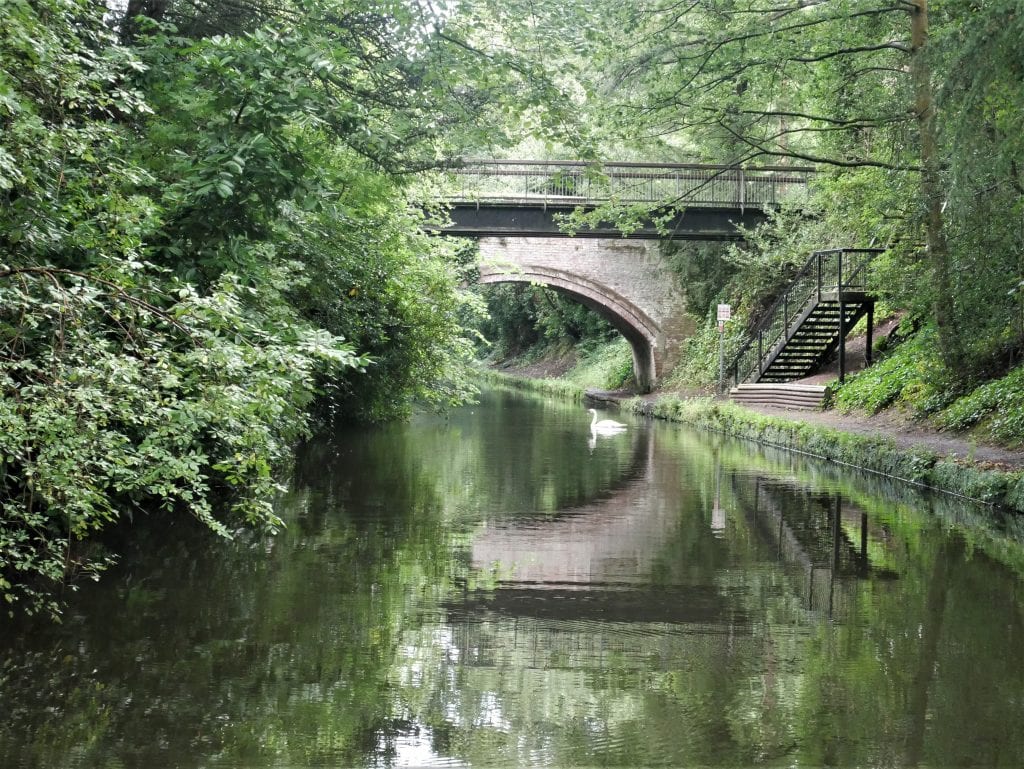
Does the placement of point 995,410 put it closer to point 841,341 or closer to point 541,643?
point 841,341

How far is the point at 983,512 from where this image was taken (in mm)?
11219

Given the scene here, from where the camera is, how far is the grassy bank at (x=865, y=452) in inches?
452

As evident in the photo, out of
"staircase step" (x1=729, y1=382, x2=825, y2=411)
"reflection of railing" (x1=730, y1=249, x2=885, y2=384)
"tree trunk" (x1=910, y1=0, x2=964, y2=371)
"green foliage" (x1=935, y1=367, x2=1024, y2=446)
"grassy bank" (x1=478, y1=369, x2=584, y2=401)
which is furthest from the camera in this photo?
"grassy bank" (x1=478, y1=369, x2=584, y2=401)

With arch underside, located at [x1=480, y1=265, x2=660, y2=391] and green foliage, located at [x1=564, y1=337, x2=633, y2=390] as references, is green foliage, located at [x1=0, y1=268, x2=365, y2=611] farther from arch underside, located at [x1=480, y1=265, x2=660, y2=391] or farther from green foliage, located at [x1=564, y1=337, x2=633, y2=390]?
green foliage, located at [x1=564, y1=337, x2=633, y2=390]

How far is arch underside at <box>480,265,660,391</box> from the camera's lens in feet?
98.7

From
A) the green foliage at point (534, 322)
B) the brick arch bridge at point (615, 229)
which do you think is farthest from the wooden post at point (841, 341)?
the green foliage at point (534, 322)

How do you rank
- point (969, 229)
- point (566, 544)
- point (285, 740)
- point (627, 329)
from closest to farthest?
point (285, 740) → point (566, 544) → point (969, 229) → point (627, 329)

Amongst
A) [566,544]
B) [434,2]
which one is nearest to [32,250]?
[566,544]

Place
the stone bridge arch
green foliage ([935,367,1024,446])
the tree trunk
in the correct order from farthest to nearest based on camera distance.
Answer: the stone bridge arch → the tree trunk → green foliage ([935,367,1024,446])

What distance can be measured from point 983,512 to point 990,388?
14.1ft

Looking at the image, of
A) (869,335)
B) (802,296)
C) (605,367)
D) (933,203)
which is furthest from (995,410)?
(605,367)

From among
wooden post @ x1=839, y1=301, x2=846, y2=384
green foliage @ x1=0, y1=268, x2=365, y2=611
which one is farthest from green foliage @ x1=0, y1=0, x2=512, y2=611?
wooden post @ x1=839, y1=301, x2=846, y2=384

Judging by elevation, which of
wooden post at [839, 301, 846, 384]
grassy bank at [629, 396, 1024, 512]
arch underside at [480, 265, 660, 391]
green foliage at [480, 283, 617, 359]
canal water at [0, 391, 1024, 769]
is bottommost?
canal water at [0, 391, 1024, 769]

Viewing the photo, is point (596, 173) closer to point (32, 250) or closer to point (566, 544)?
point (566, 544)
